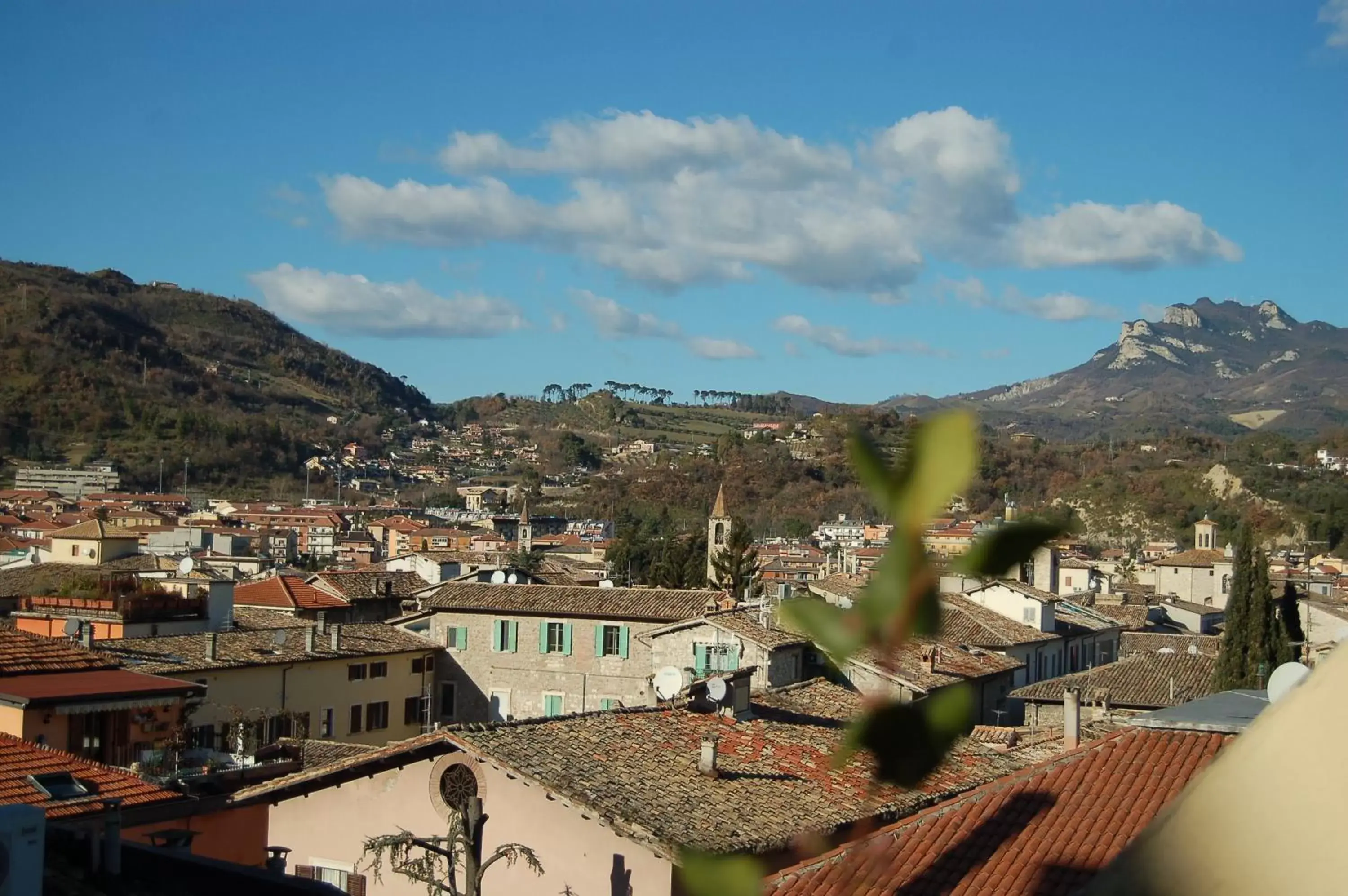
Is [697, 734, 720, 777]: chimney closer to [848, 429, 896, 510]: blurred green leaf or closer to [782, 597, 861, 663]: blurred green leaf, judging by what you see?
[782, 597, 861, 663]: blurred green leaf

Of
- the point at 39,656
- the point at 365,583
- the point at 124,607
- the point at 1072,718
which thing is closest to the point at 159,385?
the point at 365,583

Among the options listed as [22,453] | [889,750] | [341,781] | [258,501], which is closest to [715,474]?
[258,501]

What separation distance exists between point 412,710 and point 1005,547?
29.5 meters

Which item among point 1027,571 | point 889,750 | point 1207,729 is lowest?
point 1207,729

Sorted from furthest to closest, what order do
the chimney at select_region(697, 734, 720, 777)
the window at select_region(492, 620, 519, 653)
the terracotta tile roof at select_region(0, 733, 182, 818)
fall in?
the window at select_region(492, 620, 519, 653) → the chimney at select_region(697, 734, 720, 777) → the terracotta tile roof at select_region(0, 733, 182, 818)

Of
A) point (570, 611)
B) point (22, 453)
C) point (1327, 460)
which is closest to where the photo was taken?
point (570, 611)

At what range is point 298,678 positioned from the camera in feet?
82.4

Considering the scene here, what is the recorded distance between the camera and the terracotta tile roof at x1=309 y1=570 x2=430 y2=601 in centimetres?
3678

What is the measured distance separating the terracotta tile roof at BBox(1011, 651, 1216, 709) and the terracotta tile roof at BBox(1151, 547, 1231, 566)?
27.3m

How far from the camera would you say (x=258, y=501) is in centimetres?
10962

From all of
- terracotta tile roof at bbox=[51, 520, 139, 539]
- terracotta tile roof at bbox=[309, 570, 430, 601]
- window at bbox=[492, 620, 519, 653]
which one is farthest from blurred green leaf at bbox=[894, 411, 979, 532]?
terracotta tile roof at bbox=[51, 520, 139, 539]

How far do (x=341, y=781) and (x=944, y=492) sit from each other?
43.9 ft

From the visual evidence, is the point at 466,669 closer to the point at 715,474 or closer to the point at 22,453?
the point at 715,474

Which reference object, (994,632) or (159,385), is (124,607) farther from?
(159,385)
